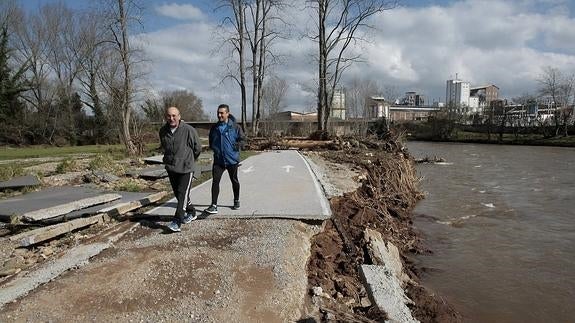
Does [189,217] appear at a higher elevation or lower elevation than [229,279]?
higher

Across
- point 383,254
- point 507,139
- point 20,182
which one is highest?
point 20,182

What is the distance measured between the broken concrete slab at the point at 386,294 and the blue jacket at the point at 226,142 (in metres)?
3.02

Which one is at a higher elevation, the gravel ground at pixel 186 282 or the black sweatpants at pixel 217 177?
the black sweatpants at pixel 217 177

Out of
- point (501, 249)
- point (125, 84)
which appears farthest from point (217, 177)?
point (125, 84)

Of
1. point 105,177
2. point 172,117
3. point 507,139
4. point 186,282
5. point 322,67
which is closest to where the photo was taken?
point 186,282

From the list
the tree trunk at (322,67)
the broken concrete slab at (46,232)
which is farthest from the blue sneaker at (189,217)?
the tree trunk at (322,67)

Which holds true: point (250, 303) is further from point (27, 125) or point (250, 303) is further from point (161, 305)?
point (27, 125)

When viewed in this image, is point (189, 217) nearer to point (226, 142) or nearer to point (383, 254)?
point (226, 142)

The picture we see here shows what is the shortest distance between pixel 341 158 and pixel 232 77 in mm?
16073

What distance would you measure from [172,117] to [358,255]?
3.57 meters

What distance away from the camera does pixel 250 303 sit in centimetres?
470

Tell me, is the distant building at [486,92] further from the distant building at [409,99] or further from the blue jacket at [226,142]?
the blue jacket at [226,142]

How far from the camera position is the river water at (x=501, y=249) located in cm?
765

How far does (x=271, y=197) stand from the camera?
362 inches
